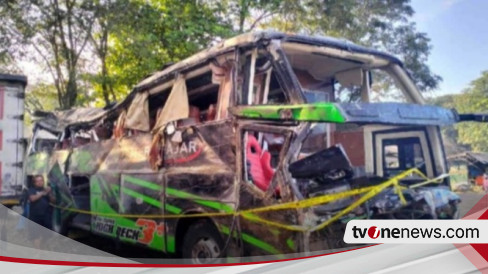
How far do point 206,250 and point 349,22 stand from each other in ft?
4.09

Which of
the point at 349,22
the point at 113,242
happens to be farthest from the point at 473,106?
the point at 113,242

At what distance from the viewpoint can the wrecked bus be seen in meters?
1.62

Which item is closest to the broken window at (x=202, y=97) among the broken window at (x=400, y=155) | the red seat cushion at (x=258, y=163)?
the red seat cushion at (x=258, y=163)

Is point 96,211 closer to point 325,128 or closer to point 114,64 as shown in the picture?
point 114,64

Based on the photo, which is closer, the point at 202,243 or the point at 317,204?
the point at 317,204

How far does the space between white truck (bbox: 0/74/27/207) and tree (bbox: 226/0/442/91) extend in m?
0.95

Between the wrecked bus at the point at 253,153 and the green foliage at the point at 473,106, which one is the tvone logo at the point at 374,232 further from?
the green foliage at the point at 473,106

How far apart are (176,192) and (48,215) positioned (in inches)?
24.8

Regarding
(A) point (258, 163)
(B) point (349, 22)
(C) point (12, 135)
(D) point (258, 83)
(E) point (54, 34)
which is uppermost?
(B) point (349, 22)

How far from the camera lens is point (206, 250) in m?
1.79

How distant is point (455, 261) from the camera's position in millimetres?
1523

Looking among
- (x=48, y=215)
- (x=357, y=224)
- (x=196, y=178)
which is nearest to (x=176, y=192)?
(x=196, y=178)

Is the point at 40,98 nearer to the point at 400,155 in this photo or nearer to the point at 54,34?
the point at 54,34

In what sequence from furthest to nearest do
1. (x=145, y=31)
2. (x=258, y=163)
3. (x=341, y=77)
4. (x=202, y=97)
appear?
(x=341, y=77) → (x=202, y=97) → (x=258, y=163) → (x=145, y=31)
